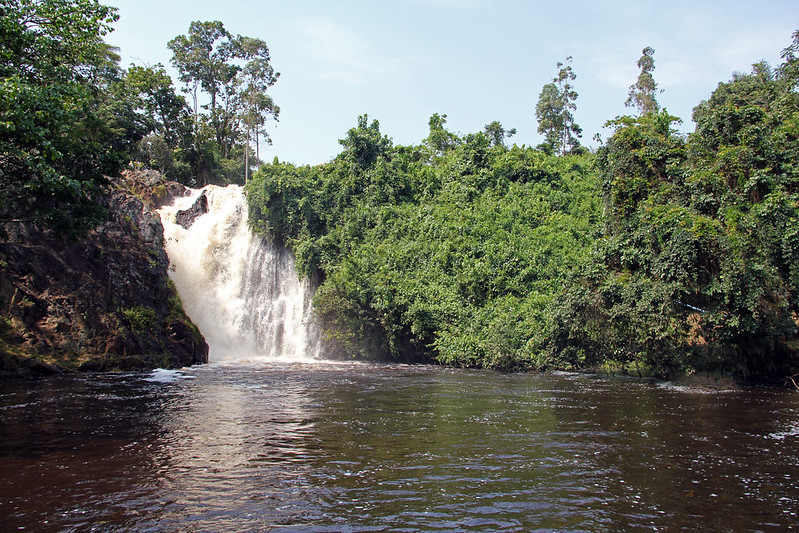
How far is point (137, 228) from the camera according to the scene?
2511 cm

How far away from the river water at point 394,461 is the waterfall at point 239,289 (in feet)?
43.9

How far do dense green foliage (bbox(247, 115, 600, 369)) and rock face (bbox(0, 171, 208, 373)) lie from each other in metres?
6.95

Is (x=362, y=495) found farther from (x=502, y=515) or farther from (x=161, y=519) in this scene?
(x=161, y=519)

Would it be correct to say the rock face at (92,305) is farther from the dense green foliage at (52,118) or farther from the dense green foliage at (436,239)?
the dense green foliage at (436,239)

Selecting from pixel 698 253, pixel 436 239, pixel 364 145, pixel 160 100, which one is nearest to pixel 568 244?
pixel 436 239

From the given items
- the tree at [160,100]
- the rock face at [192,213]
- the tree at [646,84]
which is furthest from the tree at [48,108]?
the tree at [646,84]

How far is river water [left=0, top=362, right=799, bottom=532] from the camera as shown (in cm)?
601

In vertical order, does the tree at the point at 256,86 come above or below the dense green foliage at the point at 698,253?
above

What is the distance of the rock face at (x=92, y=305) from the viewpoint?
61.0 ft

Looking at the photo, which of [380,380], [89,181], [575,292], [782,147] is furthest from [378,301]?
[782,147]

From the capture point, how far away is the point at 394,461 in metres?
8.16

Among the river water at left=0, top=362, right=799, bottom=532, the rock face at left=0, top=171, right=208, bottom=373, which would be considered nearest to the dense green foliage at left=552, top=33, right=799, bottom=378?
the river water at left=0, top=362, right=799, bottom=532

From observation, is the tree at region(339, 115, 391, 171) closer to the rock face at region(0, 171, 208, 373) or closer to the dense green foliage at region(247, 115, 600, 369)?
the dense green foliage at region(247, 115, 600, 369)

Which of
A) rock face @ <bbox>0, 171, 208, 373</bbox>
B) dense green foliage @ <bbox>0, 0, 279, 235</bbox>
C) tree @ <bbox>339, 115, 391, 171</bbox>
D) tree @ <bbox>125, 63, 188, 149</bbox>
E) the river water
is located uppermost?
tree @ <bbox>125, 63, 188, 149</bbox>
